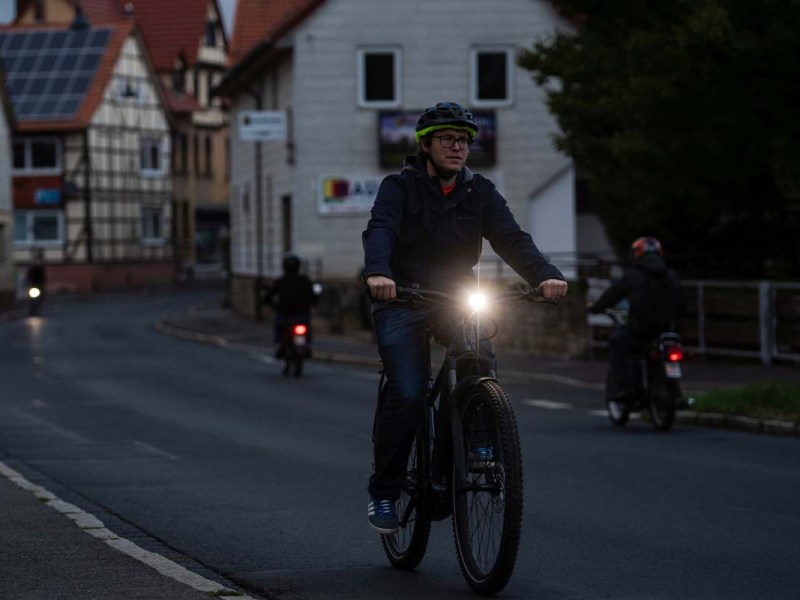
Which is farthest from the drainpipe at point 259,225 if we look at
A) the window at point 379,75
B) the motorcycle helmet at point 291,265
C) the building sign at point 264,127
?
the motorcycle helmet at point 291,265

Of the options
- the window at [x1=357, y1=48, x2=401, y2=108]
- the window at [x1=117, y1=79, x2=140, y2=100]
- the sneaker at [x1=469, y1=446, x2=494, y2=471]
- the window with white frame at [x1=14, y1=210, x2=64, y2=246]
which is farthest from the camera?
the window at [x1=117, y1=79, x2=140, y2=100]

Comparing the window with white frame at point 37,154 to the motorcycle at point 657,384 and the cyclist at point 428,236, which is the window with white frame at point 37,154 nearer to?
the motorcycle at point 657,384

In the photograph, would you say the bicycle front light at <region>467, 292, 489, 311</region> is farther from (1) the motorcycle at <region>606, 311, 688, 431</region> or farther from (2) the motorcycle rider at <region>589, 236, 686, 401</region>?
(2) the motorcycle rider at <region>589, 236, 686, 401</region>

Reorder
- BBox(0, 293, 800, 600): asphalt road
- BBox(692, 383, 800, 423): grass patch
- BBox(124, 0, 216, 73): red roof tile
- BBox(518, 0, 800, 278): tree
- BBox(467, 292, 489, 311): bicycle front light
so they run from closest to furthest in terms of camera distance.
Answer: BBox(467, 292, 489, 311): bicycle front light
BBox(0, 293, 800, 600): asphalt road
BBox(692, 383, 800, 423): grass patch
BBox(518, 0, 800, 278): tree
BBox(124, 0, 216, 73): red roof tile

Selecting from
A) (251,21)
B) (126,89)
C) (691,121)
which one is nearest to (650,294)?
(691,121)

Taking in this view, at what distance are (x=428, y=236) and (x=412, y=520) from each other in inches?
45.5

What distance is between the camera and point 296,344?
26859mm

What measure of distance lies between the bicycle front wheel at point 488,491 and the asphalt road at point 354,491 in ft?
0.85

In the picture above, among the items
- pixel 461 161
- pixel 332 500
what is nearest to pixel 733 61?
pixel 332 500

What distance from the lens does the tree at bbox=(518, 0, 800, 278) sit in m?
22.5

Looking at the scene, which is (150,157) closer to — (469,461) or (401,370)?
(401,370)

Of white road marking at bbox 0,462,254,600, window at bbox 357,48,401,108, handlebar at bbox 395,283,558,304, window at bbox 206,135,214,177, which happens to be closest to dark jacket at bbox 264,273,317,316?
white road marking at bbox 0,462,254,600

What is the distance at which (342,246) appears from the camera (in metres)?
44.2

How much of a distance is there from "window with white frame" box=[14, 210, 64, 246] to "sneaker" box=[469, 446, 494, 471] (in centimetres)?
7158
